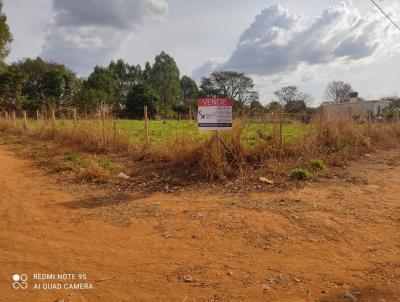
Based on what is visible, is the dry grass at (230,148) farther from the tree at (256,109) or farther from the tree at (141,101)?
the tree at (141,101)

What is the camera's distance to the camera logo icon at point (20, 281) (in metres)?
3.19

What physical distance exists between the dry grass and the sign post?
36 centimetres

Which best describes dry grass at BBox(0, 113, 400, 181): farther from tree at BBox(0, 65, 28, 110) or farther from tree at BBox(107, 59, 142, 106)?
tree at BBox(107, 59, 142, 106)

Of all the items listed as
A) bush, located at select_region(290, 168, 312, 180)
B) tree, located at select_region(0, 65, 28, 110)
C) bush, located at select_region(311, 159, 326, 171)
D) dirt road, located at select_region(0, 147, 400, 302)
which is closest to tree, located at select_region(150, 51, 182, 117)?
tree, located at select_region(0, 65, 28, 110)

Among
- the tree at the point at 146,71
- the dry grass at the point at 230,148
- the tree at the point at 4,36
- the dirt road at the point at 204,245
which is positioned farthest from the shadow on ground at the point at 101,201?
the tree at the point at 146,71

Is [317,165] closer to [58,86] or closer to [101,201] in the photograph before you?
[101,201]

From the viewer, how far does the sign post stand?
7141mm

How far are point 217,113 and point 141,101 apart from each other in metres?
38.0

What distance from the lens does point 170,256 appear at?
383 centimetres

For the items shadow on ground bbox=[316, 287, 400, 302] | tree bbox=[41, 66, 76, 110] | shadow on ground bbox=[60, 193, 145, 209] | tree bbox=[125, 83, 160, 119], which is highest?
tree bbox=[41, 66, 76, 110]

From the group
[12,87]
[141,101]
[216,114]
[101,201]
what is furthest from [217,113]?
[12,87]

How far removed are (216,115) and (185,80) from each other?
59237 mm

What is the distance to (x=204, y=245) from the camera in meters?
4.13

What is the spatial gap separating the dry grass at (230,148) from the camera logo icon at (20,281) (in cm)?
406
